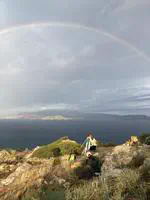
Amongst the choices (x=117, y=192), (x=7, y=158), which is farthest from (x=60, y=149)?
(x=117, y=192)

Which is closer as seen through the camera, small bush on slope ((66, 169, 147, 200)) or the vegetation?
small bush on slope ((66, 169, 147, 200))

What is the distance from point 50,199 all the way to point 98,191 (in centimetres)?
175

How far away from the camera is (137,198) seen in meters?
8.70

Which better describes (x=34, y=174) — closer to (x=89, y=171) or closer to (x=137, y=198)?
(x=89, y=171)

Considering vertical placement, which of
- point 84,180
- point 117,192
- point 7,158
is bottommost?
point 7,158

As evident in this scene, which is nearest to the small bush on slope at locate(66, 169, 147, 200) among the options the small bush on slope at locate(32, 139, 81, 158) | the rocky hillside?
the rocky hillside

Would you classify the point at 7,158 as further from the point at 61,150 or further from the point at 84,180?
the point at 84,180

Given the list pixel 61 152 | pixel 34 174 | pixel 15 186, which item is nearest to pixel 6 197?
pixel 15 186

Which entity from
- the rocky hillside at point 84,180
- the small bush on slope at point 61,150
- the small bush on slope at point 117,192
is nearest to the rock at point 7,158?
the small bush on slope at point 61,150

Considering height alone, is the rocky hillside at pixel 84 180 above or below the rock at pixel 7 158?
above

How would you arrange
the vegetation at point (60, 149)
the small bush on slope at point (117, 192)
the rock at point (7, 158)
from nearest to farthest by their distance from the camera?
the small bush on slope at point (117, 192) < the vegetation at point (60, 149) < the rock at point (7, 158)

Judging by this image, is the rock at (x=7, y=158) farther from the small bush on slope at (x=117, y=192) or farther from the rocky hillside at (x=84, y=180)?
the small bush on slope at (x=117, y=192)

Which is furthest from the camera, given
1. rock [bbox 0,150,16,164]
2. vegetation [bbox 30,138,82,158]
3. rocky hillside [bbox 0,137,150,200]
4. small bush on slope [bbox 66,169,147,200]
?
rock [bbox 0,150,16,164]

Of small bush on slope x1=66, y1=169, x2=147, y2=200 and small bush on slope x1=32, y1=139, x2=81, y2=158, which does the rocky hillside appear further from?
small bush on slope x1=32, y1=139, x2=81, y2=158
